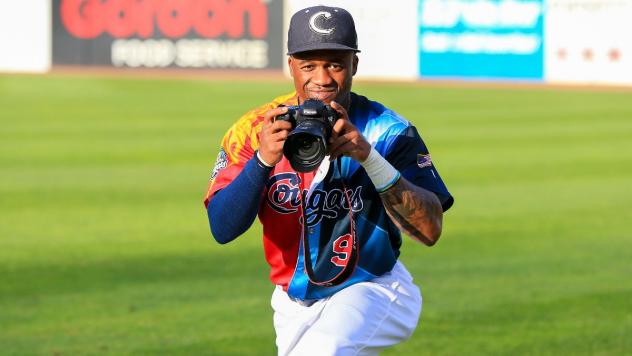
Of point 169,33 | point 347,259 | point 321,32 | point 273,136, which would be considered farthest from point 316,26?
point 169,33

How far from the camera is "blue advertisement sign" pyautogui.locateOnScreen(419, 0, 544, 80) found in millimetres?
27469

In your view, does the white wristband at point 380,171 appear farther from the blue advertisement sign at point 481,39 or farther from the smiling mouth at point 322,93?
the blue advertisement sign at point 481,39

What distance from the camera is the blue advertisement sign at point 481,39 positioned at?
2747cm

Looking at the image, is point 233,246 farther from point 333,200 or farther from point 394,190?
point 394,190

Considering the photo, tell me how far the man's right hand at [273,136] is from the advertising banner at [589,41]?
2317 centimetres

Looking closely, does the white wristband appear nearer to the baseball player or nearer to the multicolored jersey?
the baseball player

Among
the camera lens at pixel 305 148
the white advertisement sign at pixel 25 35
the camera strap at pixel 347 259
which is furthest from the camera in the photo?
the white advertisement sign at pixel 25 35

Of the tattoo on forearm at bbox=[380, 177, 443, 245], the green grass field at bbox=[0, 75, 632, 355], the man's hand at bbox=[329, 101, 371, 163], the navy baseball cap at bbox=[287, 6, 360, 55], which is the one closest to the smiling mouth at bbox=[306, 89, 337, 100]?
the navy baseball cap at bbox=[287, 6, 360, 55]

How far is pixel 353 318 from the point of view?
419cm

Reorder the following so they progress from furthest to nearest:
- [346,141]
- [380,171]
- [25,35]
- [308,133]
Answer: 1. [25,35]
2. [380,171]
3. [346,141]
4. [308,133]

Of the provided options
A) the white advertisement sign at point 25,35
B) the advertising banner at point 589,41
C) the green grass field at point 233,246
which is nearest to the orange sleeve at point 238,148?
the green grass field at point 233,246

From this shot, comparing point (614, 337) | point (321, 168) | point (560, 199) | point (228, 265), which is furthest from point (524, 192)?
point (321, 168)

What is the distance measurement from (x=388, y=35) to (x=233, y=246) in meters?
19.0

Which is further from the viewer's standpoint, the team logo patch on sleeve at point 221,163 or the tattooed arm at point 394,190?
the team logo patch on sleeve at point 221,163
